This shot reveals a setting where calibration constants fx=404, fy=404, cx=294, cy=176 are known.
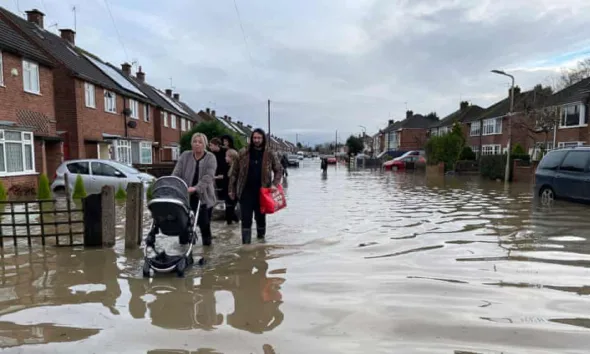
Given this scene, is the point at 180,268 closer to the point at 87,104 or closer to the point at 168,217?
the point at 168,217

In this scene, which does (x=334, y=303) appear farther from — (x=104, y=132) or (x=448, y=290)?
(x=104, y=132)

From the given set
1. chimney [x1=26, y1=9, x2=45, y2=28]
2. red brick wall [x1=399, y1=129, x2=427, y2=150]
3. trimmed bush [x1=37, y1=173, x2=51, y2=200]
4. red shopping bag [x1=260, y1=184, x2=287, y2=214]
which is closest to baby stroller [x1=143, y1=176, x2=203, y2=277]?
red shopping bag [x1=260, y1=184, x2=287, y2=214]

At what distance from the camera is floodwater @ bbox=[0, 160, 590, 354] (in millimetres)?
3307

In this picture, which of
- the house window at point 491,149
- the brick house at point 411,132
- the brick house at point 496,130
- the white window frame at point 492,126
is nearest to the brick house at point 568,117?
the brick house at point 496,130

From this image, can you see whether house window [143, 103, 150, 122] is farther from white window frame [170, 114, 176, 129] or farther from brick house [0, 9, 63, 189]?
brick house [0, 9, 63, 189]

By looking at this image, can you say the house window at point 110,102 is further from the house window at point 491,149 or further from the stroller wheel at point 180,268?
the house window at point 491,149

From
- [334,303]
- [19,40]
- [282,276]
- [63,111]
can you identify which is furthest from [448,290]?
[63,111]

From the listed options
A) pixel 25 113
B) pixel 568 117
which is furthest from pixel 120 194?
pixel 568 117

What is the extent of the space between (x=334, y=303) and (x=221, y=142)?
205 inches

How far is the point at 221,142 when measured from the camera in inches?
335

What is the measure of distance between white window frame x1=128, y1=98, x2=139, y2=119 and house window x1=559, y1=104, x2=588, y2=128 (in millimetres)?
30059

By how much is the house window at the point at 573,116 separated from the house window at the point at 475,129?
1588 cm

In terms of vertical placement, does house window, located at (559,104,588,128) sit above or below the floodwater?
above

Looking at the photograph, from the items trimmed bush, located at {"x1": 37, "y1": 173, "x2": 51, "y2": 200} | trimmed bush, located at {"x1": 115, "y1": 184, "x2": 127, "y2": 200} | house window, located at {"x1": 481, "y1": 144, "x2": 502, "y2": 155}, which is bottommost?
trimmed bush, located at {"x1": 115, "y1": 184, "x2": 127, "y2": 200}
